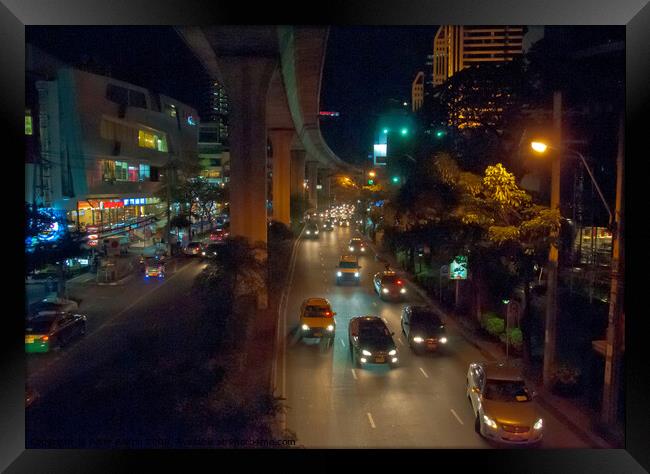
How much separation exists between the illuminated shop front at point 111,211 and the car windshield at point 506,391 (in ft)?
106

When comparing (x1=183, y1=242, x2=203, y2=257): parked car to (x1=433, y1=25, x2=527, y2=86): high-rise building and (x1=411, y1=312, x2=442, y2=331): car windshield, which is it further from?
(x1=433, y1=25, x2=527, y2=86): high-rise building

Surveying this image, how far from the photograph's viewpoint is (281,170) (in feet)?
192

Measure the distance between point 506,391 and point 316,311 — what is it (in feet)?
29.4

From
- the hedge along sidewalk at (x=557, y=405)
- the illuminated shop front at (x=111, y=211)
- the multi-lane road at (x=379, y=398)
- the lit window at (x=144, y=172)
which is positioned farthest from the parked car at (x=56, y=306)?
the lit window at (x=144, y=172)

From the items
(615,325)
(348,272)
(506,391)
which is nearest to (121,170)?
(348,272)

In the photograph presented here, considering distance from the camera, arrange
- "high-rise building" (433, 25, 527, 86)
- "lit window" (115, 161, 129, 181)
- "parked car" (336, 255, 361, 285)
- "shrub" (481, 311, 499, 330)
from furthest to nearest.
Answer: "high-rise building" (433, 25, 527, 86) < "lit window" (115, 161, 129, 181) < "parked car" (336, 255, 361, 285) < "shrub" (481, 311, 499, 330)

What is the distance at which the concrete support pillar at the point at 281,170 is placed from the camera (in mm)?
55719

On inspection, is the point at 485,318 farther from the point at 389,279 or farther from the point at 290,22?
the point at 290,22

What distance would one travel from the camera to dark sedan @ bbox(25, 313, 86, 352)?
17.7m

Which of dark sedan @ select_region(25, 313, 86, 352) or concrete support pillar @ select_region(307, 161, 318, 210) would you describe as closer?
dark sedan @ select_region(25, 313, 86, 352)

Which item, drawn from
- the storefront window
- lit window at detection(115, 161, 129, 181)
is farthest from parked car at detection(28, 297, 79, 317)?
the storefront window

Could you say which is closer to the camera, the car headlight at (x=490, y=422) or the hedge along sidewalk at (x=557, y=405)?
the car headlight at (x=490, y=422)

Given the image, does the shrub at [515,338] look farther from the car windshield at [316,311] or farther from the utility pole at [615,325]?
the utility pole at [615,325]

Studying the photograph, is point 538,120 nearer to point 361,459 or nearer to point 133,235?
point 361,459
